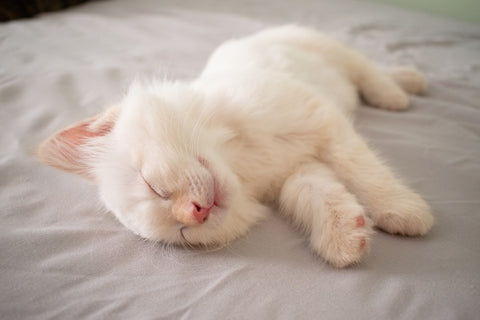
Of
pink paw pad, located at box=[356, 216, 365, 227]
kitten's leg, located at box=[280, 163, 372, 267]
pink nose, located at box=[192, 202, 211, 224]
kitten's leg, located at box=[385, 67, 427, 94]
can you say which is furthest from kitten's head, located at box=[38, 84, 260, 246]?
kitten's leg, located at box=[385, 67, 427, 94]

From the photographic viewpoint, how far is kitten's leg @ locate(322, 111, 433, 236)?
1077 mm

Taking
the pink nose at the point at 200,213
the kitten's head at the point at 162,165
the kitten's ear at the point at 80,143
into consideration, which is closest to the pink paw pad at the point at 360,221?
the kitten's head at the point at 162,165

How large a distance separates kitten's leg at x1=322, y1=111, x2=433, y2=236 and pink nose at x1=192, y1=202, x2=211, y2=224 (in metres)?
0.56

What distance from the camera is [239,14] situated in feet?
10.6

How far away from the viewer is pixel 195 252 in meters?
1.07

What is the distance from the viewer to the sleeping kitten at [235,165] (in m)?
1.04

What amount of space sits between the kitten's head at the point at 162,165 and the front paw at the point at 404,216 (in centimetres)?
42

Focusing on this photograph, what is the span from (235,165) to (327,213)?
37 cm

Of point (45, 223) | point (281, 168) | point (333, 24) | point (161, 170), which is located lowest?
point (45, 223)

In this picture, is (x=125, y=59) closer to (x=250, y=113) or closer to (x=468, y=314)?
(x=250, y=113)

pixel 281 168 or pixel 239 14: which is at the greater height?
pixel 239 14

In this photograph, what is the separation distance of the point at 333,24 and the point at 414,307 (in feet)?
9.09

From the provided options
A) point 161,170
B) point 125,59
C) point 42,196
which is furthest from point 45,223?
point 125,59

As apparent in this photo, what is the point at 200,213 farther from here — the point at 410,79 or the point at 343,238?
the point at 410,79
